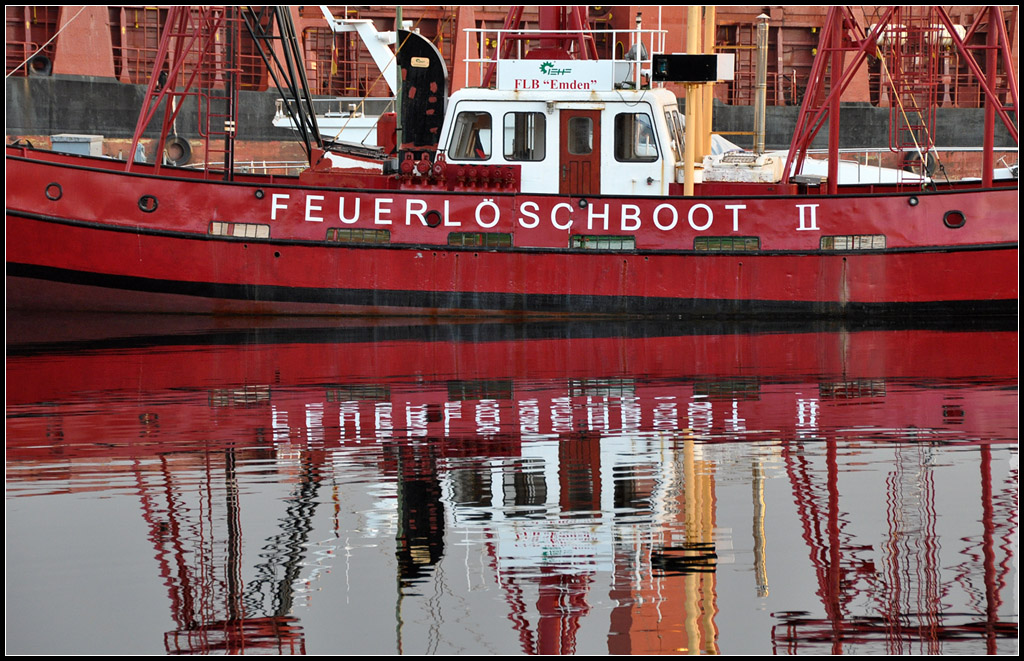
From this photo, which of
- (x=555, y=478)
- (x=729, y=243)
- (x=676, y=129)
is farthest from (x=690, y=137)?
(x=555, y=478)

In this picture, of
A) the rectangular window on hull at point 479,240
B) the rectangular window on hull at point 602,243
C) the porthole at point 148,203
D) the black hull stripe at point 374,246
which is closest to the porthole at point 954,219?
the black hull stripe at point 374,246

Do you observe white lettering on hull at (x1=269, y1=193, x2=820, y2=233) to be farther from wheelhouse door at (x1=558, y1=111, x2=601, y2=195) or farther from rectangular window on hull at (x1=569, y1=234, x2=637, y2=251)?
wheelhouse door at (x1=558, y1=111, x2=601, y2=195)

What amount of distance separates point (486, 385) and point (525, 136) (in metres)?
6.89

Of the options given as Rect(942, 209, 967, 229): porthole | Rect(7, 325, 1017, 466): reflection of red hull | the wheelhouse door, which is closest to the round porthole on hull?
the wheelhouse door

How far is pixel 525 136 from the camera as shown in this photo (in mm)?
17141

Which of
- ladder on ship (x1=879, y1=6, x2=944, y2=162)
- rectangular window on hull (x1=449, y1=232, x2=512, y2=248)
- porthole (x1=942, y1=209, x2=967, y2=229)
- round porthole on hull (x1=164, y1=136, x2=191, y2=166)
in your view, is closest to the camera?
porthole (x1=942, y1=209, x2=967, y2=229)

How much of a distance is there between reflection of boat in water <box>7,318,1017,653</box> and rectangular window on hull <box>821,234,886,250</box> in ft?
11.9

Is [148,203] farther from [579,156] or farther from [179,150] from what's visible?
[179,150]

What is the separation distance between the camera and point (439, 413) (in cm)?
936

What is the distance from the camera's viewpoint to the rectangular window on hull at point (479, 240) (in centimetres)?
1664

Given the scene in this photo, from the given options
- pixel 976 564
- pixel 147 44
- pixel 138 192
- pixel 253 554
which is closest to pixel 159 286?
pixel 138 192

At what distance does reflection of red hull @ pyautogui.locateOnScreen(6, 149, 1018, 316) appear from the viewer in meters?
16.4

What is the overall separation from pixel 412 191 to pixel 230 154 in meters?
2.31

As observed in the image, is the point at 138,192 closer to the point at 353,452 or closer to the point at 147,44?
the point at 353,452
